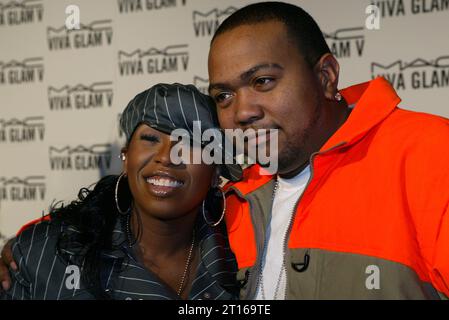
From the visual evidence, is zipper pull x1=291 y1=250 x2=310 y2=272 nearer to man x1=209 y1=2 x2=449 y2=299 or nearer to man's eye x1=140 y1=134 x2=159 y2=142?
man x1=209 y1=2 x2=449 y2=299

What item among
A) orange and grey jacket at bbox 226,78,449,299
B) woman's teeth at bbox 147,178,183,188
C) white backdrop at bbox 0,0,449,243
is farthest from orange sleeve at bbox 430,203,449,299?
Answer: white backdrop at bbox 0,0,449,243

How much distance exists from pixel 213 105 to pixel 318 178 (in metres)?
0.46

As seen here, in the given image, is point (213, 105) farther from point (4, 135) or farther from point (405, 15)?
point (4, 135)

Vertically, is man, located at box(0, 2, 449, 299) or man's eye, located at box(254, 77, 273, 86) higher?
man's eye, located at box(254, 77, 273, 86)

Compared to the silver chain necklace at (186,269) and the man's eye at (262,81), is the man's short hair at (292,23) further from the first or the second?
the silver chain necklace at (186,269)

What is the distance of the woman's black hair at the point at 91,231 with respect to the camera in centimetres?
173

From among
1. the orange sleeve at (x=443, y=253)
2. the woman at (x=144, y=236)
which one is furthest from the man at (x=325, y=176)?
the woman at (x=144, y=236)

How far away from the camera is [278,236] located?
1.73m

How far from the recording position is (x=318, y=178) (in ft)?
5.38

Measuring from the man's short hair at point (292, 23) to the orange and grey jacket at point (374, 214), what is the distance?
0.21 metres

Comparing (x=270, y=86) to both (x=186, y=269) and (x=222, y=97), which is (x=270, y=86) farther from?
(x=186, y=269)

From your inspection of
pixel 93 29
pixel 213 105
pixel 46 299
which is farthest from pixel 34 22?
pixel 46 299

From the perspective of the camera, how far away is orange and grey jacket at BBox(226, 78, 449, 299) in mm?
1420
